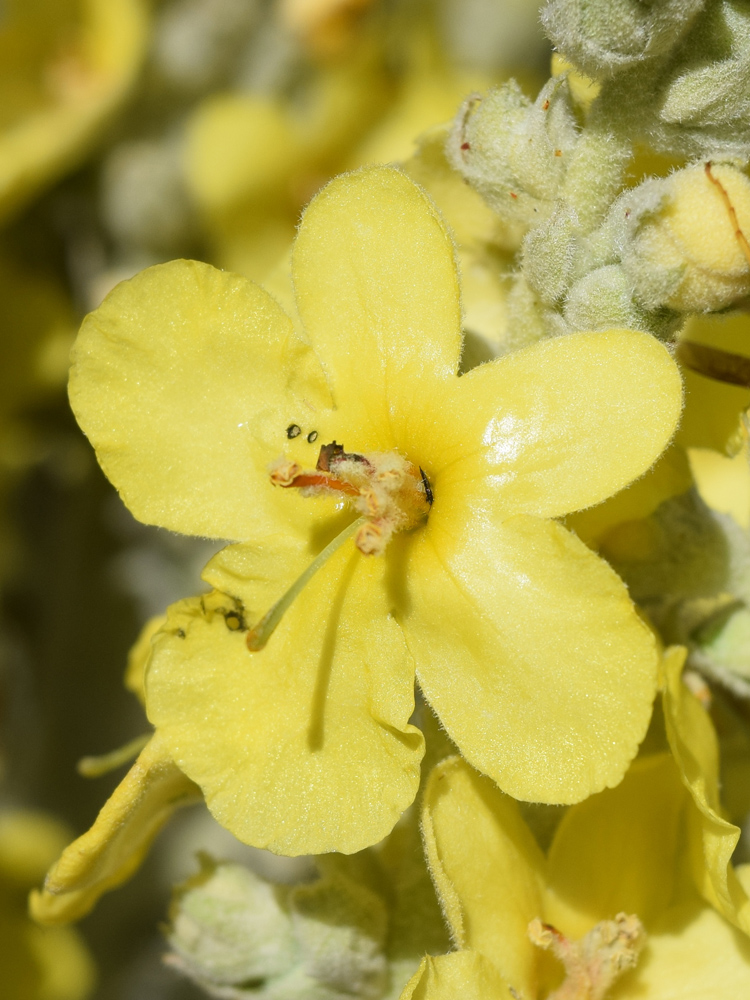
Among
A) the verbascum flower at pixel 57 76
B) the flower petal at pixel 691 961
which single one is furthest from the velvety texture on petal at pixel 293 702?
the verbascum flower at pixel 57 76

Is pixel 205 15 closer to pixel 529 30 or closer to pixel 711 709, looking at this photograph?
pixel 529 30

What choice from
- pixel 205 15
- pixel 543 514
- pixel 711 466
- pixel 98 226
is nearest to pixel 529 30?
pixel 205 15

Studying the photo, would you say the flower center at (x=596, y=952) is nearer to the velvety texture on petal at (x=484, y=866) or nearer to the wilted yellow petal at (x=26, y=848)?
the velvety texture on petal at (x=484, y=866)

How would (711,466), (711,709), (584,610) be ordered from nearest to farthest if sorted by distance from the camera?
(584,610) → (711,709) → (711,466)

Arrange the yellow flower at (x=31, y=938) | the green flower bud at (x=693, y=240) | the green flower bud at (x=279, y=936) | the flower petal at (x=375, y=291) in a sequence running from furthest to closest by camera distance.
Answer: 1. the yellow flower at (x=31, y=938)
2. the green flower bud at (x=279, y=936)
3. the flower petal at (x=375, y=291)
4. the green flower bud at (x=693, y=240)

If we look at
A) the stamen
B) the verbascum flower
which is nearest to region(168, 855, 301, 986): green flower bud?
the stamen

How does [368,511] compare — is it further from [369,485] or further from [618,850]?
[618,850]
